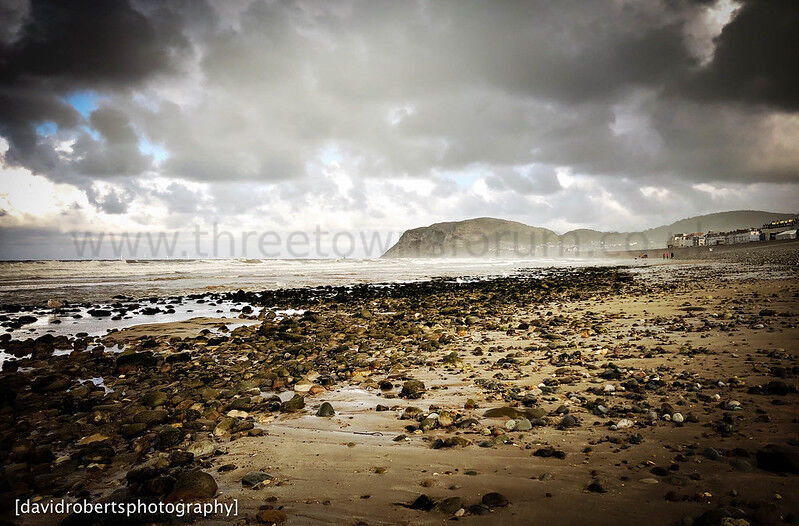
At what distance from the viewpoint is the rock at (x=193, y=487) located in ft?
12.3

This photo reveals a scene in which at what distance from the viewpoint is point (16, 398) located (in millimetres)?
7297

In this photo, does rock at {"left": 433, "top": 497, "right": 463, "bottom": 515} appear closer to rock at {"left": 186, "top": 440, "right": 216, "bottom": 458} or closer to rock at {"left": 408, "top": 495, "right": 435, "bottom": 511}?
rock at {"left": 408, "top": 495, "right": 435, "bottom": 511}

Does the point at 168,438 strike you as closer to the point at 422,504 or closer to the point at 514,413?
the point at 422,504

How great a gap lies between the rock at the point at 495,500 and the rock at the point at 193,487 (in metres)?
2.72

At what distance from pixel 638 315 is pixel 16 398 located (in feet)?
54.0

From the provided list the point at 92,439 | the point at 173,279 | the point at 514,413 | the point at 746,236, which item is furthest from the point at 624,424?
the point at 746,236

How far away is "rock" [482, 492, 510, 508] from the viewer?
335 centimetres

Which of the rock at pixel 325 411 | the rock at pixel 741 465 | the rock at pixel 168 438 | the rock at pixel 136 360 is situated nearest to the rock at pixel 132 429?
the rock at pixel 168 438

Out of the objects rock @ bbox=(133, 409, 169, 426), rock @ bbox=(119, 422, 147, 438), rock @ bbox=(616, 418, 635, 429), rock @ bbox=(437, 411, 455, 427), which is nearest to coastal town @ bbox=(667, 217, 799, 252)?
rock @ bbox=(616, 418, 635, 429)

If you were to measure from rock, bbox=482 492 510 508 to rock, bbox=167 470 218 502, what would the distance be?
2.72m

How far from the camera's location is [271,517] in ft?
11.2

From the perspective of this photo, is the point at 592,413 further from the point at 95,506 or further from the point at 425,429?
the point at 95,506

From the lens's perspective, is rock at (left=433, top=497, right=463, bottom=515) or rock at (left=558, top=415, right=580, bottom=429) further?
rock at (left=558, top=415, right=580, bottom=429)

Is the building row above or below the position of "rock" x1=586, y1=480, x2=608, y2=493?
above
